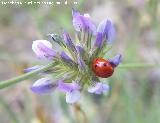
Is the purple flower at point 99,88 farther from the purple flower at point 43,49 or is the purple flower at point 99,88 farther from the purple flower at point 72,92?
the purple flower at point 43,49

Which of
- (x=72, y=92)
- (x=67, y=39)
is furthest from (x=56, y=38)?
(x=72, y=92)

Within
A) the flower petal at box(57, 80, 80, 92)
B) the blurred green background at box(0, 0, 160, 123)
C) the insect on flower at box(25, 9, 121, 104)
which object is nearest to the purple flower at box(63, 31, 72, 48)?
the insect on flower at box(25, 9, 121, 104)

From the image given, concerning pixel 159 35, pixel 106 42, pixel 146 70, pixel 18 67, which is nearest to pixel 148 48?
pixel 146 70

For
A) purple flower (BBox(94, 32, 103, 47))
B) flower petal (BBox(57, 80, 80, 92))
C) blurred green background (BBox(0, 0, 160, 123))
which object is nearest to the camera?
flower petal (BBox(57, 80, 80, 92))

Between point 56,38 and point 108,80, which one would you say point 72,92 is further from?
point 108,80

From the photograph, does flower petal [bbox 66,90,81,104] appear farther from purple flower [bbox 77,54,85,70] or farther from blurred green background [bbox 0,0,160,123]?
blurred green background [bbox 0,0,160,123]
